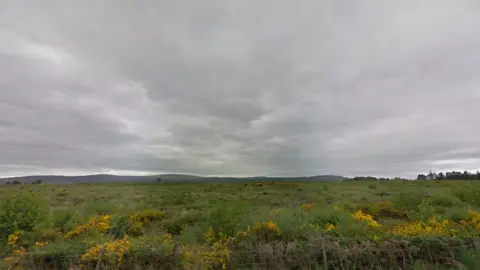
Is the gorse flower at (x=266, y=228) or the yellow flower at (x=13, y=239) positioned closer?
the gorse flower at (x=266, y=228)

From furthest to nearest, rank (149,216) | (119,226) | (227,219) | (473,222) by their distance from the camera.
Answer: (149,216) → (119,226) → (227,219) → (473,222)

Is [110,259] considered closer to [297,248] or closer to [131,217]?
[297,248]

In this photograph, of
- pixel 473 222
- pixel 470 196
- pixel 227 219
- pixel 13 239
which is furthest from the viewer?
pixel 470 196

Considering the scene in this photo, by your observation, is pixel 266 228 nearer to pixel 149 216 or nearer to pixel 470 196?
pixel 149 216

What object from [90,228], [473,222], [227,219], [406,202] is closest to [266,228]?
[227,219]

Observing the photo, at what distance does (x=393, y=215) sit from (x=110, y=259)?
16430 mm

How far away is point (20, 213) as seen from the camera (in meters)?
10.6

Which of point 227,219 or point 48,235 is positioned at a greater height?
point 227,219

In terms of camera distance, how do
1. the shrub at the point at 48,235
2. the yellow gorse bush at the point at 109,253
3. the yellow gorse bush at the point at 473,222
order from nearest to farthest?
1. the yellow gorse bush at the point at 109,253
2. the yellow gorse bush at the point at 473,222
3. the shrub at the point at 48,235

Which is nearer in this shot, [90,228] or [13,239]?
[13,239]

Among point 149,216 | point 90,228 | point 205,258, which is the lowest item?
point 149,216

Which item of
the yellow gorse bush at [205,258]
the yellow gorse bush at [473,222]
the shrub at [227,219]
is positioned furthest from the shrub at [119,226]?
the yellow gorse bush at [473,222]

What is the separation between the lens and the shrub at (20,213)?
33.8 feet

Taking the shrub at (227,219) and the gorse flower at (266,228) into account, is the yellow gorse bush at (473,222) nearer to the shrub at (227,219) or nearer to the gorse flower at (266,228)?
the gorse flower at (266,228)
